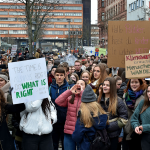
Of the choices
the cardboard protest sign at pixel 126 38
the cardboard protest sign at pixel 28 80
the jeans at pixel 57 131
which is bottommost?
the jeans at pixel 57 131

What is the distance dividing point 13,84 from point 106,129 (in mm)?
1582

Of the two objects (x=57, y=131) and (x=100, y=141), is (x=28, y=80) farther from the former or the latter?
(x=57, y=131)

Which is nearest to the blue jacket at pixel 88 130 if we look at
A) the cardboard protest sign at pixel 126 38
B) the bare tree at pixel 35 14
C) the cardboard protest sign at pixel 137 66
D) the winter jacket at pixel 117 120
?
the winter jacket at pixel 117 120

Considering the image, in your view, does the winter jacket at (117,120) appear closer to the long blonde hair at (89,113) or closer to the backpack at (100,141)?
the backpack at (100,141)

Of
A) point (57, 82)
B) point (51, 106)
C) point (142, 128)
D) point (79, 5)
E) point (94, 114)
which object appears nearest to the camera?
point (94, 114)

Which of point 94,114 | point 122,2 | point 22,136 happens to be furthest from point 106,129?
point 122,2

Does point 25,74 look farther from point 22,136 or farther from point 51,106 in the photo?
point 22,136

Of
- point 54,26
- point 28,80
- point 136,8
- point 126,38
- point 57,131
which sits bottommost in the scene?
point 57,131

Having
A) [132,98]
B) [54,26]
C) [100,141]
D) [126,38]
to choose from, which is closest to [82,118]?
[100,141]

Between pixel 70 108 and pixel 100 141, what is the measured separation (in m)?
1.13

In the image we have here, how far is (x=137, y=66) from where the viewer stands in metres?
5.07

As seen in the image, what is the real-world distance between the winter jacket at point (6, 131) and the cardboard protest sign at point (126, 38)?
8.26 feet

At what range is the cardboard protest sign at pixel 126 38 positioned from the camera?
19.3 ft

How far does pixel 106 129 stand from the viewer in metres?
4.25
